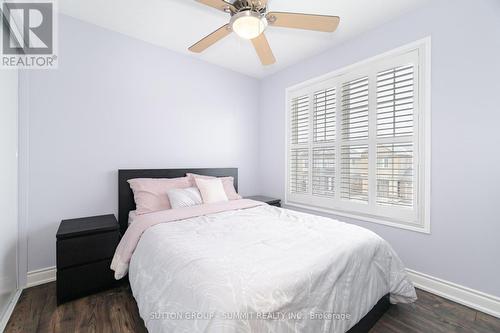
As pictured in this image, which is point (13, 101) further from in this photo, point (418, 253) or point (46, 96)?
point (418, 253)

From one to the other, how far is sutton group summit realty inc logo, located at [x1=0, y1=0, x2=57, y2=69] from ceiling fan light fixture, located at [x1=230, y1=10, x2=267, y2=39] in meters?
1.74

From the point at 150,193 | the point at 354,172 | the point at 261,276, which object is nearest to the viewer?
the point at 261,276

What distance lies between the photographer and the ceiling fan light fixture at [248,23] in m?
1.58

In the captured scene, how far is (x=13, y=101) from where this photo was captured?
6.25ft

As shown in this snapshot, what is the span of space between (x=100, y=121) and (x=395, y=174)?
3188 millimetres

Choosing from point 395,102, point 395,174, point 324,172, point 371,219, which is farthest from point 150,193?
point 395,102

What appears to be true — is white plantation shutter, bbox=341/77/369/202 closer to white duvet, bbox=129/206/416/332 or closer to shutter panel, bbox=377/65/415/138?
shutter panel, bbox=377/65/415/138

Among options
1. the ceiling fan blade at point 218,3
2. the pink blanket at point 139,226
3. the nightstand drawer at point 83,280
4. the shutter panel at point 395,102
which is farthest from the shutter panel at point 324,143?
the nightstand drawer at point 83,280

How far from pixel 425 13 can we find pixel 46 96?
3.70 meters

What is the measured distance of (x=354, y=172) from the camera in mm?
2656

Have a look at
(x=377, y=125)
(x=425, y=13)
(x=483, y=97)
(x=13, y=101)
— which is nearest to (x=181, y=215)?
(x=13, y=101)

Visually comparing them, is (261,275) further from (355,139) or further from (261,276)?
(355,139)

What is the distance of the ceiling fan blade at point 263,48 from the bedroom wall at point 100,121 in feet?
4.36

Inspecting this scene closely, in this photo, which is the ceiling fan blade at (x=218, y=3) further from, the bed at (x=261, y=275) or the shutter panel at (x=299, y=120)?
the shutter panel at (x=299, y=120)
